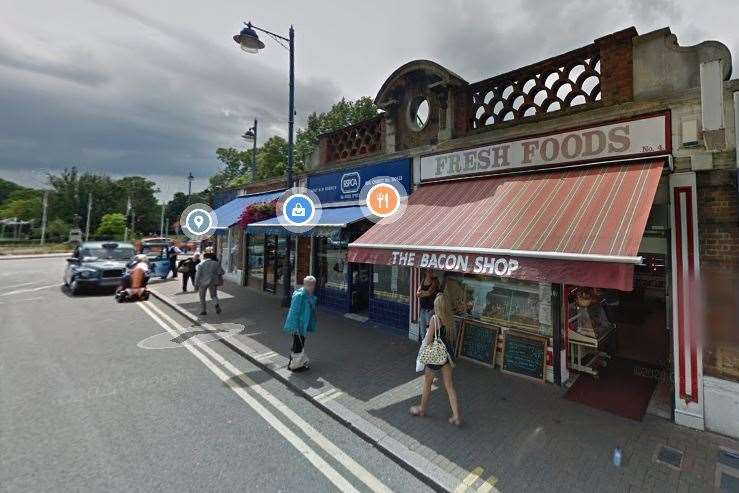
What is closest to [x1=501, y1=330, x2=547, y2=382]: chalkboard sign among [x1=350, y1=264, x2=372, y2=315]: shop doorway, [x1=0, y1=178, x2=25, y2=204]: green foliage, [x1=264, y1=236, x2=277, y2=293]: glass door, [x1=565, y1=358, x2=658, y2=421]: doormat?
[x1=565, y1=358, x2=658, y2=421]: doormat

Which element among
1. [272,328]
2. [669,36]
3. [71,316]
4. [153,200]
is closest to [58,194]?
[153,200]

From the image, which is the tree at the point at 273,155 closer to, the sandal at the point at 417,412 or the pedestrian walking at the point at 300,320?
the pedestrian walking at the point at 300,320

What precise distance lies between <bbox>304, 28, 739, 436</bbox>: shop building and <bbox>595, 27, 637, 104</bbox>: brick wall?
18 millimetres

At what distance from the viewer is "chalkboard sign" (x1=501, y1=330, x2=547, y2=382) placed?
616cm

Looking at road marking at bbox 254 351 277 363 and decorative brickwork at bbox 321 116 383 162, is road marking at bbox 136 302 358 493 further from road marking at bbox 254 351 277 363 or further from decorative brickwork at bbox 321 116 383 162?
decorative brickwork at bbox 321 116 383 162

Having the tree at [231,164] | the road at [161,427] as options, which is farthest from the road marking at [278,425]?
the tree at [231,164]

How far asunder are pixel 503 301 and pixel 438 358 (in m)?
3.08

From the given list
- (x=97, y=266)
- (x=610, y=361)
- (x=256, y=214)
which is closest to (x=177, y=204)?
(x=97, y=266)

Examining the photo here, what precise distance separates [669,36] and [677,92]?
97 cm

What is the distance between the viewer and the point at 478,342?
697cm

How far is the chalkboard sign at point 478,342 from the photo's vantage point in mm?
6773

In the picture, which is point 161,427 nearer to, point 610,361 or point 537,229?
point 537,229

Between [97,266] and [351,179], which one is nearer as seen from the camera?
[351,179]

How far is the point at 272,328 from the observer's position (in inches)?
354
